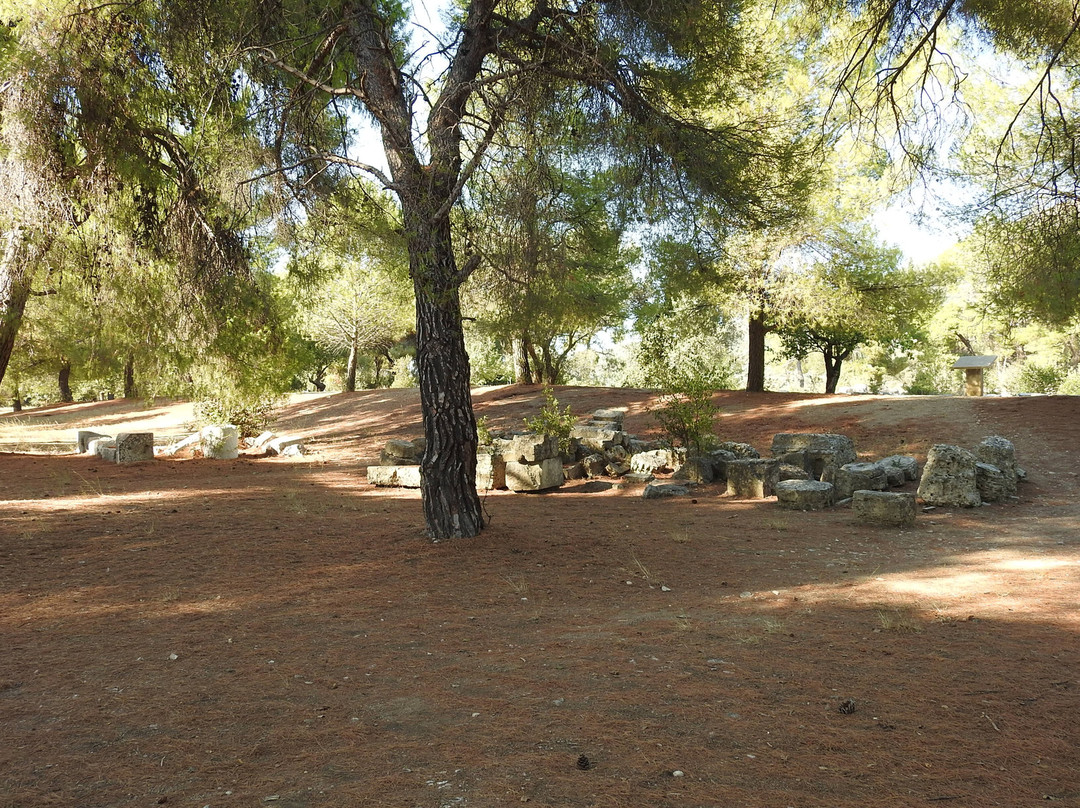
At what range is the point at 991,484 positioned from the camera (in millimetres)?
10344

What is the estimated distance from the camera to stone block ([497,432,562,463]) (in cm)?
Answer: 1237

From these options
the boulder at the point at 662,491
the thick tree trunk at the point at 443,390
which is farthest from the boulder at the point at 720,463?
the thick tree trunk at the point at 443,390

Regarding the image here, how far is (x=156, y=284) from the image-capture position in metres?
11.8

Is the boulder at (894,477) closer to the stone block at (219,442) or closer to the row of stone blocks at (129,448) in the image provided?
the stone block at (219,442)

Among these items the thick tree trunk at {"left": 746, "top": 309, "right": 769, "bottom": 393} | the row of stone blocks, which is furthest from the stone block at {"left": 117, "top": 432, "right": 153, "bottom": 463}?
the thick tree trunk at {"left": 746, "top": 309, "right": 769, "bottom": 393}

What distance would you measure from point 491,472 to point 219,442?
708cm

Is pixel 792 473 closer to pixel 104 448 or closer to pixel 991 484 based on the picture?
pixel 991 484

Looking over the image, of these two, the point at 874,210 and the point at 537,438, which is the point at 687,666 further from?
the point at 874,210

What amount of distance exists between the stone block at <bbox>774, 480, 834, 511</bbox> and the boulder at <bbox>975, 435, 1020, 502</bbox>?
215 centimetres

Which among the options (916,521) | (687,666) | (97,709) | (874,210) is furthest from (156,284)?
(874,210)

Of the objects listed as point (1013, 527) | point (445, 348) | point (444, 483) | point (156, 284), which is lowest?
point (1013, 527)

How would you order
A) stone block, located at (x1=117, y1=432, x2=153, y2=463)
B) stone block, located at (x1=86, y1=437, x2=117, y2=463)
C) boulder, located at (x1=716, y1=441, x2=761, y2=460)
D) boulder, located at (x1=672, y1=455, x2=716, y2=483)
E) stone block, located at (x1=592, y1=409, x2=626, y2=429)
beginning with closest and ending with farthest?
boulder, located at (x1=672, y1=455, x2=716, y2=483), boulder, located at (x1=716, y1=441, x2=761, y2=460), stone block, located at (x1=117, y1=432, x2=153, y2=463), stone block, located at (x1=86, y1=437, x2=117, y2=463), stone block, located at (x1=592, y1=409, x2=626, y2=429)

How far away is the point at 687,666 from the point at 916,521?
20.7ft

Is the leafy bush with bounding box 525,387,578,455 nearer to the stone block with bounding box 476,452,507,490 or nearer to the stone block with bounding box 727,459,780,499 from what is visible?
the stone block with bounding box 476,452,507,490
